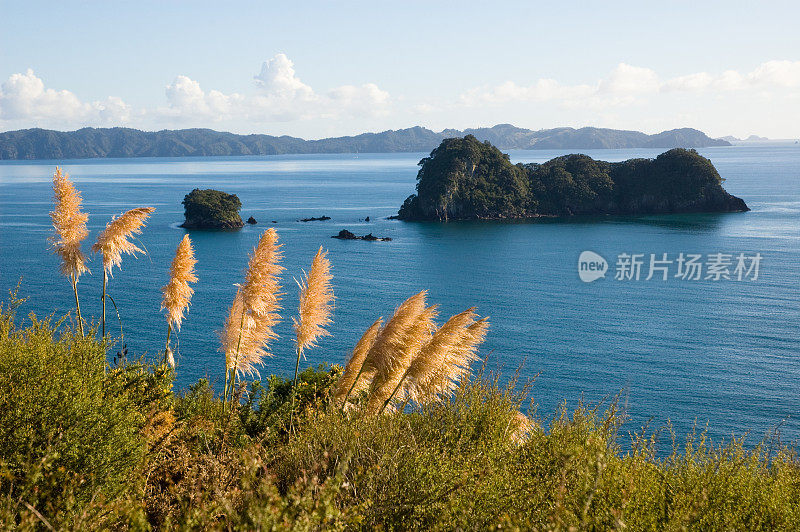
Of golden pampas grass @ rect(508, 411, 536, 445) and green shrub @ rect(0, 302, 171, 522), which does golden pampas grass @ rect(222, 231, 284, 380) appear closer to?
green shrub @ rect(0, 302, 171, 522)

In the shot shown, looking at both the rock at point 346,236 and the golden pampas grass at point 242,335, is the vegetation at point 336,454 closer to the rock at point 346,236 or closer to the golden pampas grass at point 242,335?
the golden pampas grass at point 242,335

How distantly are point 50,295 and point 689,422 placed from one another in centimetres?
3887

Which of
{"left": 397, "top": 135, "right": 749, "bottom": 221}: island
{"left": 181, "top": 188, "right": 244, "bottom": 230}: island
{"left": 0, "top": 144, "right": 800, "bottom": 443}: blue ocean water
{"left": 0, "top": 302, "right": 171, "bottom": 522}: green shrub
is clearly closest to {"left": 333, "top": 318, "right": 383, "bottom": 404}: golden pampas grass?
{"left": 0, "top": 302, "right": 171, "bottom": 522}: green shrub

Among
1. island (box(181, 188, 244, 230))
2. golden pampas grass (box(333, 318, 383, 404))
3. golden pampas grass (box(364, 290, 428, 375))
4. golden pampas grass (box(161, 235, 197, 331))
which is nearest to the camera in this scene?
golden pampas grass (box(364, 290, 428, 375))

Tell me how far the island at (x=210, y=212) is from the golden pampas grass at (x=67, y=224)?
69738mm

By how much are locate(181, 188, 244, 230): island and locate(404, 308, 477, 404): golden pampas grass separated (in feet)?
238

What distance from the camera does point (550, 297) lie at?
47.8 metres

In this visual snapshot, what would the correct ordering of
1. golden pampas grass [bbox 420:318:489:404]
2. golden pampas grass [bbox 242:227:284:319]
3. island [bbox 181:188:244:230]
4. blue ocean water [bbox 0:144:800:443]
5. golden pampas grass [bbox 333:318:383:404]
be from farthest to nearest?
island [bbox 181:188:244:230]
blue ocean water [bbox 0:144:800:443]
golden pampas grass [bbox 242:227:284:319]
golden pampas grass [bbox 333:318:383:404]
golden pampas grass [bbox 420:318:489:404]

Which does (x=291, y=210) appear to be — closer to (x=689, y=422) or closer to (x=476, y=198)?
(x=476, y=198)

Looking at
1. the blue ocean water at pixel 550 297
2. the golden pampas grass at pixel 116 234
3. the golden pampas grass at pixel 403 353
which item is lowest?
the blue ocean water at pixel 550 297

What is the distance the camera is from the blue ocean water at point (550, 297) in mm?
30266

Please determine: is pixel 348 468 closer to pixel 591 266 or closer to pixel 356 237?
pixel 591 266

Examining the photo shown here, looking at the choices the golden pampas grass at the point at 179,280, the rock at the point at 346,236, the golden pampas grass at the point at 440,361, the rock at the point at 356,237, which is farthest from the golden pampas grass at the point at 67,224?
the rock at the point at 346,236

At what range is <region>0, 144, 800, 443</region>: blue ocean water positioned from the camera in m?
30.3
